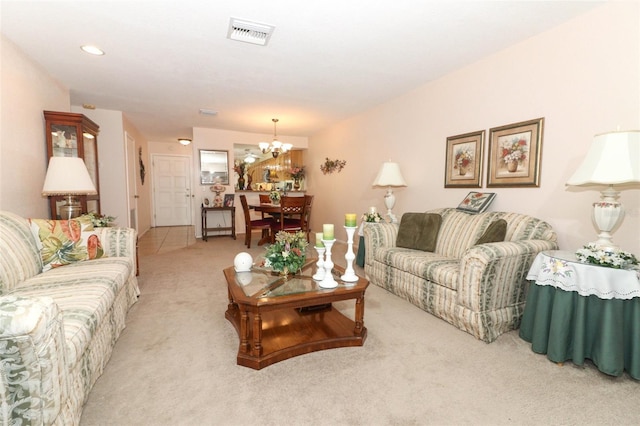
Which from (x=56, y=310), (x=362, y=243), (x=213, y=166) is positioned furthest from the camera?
(x=213, y=166)

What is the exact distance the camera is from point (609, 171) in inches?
67.1

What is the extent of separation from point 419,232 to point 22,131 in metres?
3.97

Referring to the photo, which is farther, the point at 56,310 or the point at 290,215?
the point at 290,215

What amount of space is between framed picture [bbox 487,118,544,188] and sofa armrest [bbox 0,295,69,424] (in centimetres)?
328

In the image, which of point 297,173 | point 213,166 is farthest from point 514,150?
point 213,166

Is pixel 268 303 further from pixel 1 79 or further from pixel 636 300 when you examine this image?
pixel 1 79

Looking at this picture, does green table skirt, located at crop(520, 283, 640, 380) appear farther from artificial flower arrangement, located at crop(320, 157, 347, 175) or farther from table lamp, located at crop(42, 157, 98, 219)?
artificial flower arrangement, located at crop(320, 157, 347, 175)

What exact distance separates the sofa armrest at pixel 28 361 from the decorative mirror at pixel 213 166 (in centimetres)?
559

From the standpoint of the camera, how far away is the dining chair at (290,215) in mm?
5004

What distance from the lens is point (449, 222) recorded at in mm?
3051

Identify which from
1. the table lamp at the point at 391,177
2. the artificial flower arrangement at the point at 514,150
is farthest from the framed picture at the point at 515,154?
the table lamp at the point at 391,177

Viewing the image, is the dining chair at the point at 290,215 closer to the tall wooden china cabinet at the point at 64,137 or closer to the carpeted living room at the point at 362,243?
the carpeted living room at the point at 362,243

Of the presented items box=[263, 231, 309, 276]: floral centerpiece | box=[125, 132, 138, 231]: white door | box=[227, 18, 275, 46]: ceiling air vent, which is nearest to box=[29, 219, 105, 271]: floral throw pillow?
box=[263, 231, 309, 276]: floral centerpiece

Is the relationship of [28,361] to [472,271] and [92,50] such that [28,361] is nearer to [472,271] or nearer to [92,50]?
[472,271]
